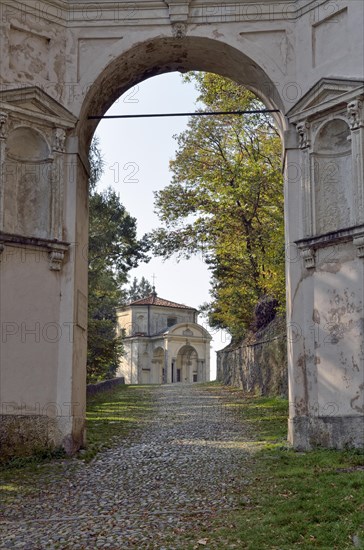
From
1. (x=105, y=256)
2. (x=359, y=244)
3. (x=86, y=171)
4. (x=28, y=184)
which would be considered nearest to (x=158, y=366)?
(x=105, y=256)

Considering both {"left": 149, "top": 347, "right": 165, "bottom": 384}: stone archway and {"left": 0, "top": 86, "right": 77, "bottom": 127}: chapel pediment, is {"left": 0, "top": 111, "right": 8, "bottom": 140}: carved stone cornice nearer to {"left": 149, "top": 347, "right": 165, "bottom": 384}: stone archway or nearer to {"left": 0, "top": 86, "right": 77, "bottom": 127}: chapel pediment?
{"left": 0, "top": 86, "right": 77, "bottom": 127}: chapel pediment

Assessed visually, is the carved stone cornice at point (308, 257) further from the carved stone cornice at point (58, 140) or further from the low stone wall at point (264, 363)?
the low stone wall at point (264, 363)

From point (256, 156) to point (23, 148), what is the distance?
11337 millimetres

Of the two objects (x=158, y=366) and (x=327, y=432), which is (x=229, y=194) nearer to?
(x=327, y=432)

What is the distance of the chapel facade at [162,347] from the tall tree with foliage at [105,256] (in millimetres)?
43810

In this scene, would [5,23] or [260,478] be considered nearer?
[260,478]

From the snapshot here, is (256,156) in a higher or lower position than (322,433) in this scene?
higher

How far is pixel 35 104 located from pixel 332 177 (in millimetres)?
5165

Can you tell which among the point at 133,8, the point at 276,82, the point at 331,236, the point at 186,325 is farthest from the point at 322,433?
the point at 186,325

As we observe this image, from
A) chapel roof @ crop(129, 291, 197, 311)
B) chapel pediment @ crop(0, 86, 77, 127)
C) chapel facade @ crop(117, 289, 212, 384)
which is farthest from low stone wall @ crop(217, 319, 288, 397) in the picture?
chapel roof @ crop(129, 291, 197, 311)

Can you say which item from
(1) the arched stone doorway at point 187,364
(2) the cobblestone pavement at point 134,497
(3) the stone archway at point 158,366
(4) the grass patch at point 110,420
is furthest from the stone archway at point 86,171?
(1) the arched stone doorway at point 187,364

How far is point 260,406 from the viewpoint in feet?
63.9

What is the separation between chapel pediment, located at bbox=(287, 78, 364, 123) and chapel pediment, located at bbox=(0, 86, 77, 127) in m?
3.89

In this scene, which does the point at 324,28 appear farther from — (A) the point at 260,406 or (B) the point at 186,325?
(B) the point at 186,325
